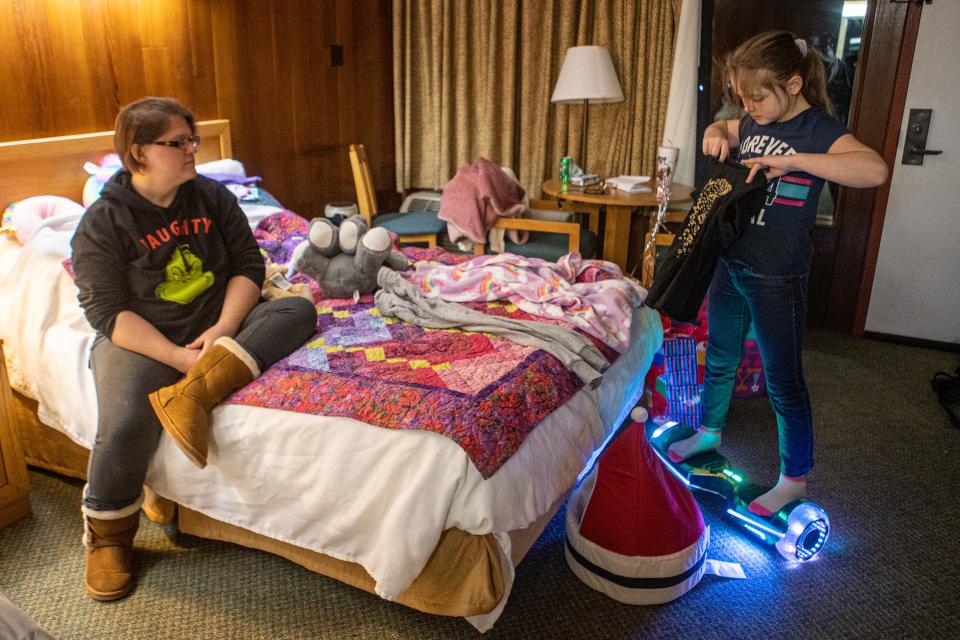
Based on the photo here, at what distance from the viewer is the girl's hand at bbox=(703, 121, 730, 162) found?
2.15 metres

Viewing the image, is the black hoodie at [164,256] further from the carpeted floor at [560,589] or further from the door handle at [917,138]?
the door handle at [917,138]

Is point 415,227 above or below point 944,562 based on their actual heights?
above

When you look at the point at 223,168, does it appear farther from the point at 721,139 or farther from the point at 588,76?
the point at 721,139

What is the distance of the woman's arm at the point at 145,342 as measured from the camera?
1976 millimetres

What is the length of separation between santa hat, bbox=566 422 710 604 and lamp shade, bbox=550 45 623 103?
2320mm

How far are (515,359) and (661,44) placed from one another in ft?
8.52

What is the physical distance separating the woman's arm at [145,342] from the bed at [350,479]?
205mm

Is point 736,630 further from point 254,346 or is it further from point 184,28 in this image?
point 184,28

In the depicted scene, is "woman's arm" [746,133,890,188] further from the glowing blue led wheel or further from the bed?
the glowing blue led wheel

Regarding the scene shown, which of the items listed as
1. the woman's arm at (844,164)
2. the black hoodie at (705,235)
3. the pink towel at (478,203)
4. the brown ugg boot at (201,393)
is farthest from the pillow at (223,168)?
the woman's arm at (844,164)

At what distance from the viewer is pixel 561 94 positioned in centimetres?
388

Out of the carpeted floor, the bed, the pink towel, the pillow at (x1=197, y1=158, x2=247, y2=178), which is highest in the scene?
the pillow at (x1=197, y1=158, x2=247, y2=178)

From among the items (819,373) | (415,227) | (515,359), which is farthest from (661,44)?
(515,359)

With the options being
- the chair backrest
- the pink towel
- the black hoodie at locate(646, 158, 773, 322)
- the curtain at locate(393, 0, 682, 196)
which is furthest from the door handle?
the chair backrest
